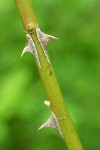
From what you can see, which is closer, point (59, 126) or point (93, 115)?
point (59, 126)

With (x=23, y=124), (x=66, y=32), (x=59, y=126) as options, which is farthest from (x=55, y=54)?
(x=59, y=126)

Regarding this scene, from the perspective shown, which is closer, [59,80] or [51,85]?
[51,85]

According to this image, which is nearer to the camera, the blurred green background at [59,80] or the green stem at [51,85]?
the green stem at [51,85]

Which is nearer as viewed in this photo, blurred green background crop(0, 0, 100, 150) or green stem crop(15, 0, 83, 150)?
green stem crop(15, 0, 83, 150)

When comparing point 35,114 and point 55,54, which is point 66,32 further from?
point 35,114
